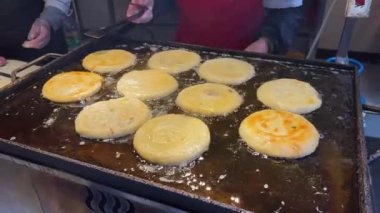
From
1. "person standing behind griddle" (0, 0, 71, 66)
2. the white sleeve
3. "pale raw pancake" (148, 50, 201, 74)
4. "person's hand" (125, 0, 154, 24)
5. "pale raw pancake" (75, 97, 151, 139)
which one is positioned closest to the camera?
"pale raw pancake" (75, 97, 151, 139)

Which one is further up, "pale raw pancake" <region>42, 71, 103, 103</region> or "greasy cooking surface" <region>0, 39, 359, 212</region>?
"pale raw pancake" <region>42, 71, 103, 103</region>

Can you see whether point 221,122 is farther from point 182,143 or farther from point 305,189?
point 305,189

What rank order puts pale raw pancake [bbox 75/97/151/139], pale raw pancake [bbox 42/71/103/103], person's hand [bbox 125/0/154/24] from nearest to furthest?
pale raw pancake [bbox 75/97/151/139]
pale raw pancake [bbox 42/71/103/103]
person's hand [bbox 125/0/154/24]

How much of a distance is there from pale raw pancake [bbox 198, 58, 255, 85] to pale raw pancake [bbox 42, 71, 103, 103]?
0.48 meters

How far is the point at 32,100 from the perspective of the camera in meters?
1.40

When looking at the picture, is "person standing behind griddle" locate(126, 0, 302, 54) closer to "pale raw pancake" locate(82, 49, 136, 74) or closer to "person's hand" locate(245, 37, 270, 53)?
"person's hand" locate(245, 37, 270, 53)

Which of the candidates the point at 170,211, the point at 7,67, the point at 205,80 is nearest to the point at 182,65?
the point at 205,80

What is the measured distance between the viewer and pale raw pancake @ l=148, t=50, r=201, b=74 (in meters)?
1.55

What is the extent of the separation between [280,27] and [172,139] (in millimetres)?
930

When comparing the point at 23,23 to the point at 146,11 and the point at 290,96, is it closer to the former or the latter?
the point at 146,11

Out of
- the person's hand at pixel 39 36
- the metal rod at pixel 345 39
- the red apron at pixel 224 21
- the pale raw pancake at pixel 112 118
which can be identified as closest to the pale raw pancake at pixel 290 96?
the metal rod at pixel 345 39

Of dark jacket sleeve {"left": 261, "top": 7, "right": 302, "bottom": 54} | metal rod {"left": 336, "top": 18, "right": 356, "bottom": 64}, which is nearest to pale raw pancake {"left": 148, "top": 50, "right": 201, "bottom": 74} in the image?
dark jacket sleeve {"left": 261, "top": 7, "right": 302, "bottom": 54}

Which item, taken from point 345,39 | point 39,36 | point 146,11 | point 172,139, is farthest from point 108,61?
point 345,39

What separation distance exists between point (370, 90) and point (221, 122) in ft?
8.54
